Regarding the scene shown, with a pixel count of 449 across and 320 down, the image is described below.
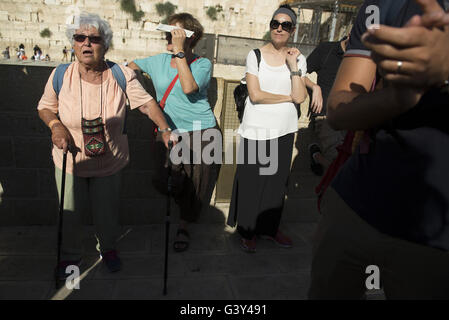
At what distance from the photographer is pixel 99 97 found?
2.47 meters

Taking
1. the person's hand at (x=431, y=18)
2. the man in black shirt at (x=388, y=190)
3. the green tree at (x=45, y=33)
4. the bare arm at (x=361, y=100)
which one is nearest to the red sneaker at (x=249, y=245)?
the man in black shirt at (x=388, y=190)

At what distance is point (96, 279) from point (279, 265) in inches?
64.6

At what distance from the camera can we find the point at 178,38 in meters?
2.75

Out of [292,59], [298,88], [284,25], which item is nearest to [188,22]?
[284,25]

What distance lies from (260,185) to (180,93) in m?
1.16

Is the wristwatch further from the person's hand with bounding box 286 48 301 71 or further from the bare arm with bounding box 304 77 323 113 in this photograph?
the bare arm with bounding box 304 77 323 113

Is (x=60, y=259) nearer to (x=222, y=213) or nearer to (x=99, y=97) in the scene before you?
(x=99, y=97)

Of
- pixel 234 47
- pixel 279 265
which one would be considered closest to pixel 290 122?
pixel 279 265

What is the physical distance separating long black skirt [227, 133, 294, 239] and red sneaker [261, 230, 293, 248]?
18 centimetres

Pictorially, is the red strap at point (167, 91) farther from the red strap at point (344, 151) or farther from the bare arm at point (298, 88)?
the red strap at point (344, 151)

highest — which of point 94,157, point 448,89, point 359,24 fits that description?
point 359,24

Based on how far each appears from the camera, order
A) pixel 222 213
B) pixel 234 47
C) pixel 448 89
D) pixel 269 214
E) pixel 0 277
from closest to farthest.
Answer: pixel 448 89, pixel 0 277, pixel 269 214, pixel 222 213, pixel 234 47

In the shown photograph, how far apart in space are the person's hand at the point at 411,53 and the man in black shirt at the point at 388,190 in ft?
0.38

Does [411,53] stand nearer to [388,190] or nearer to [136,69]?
[388,190]
